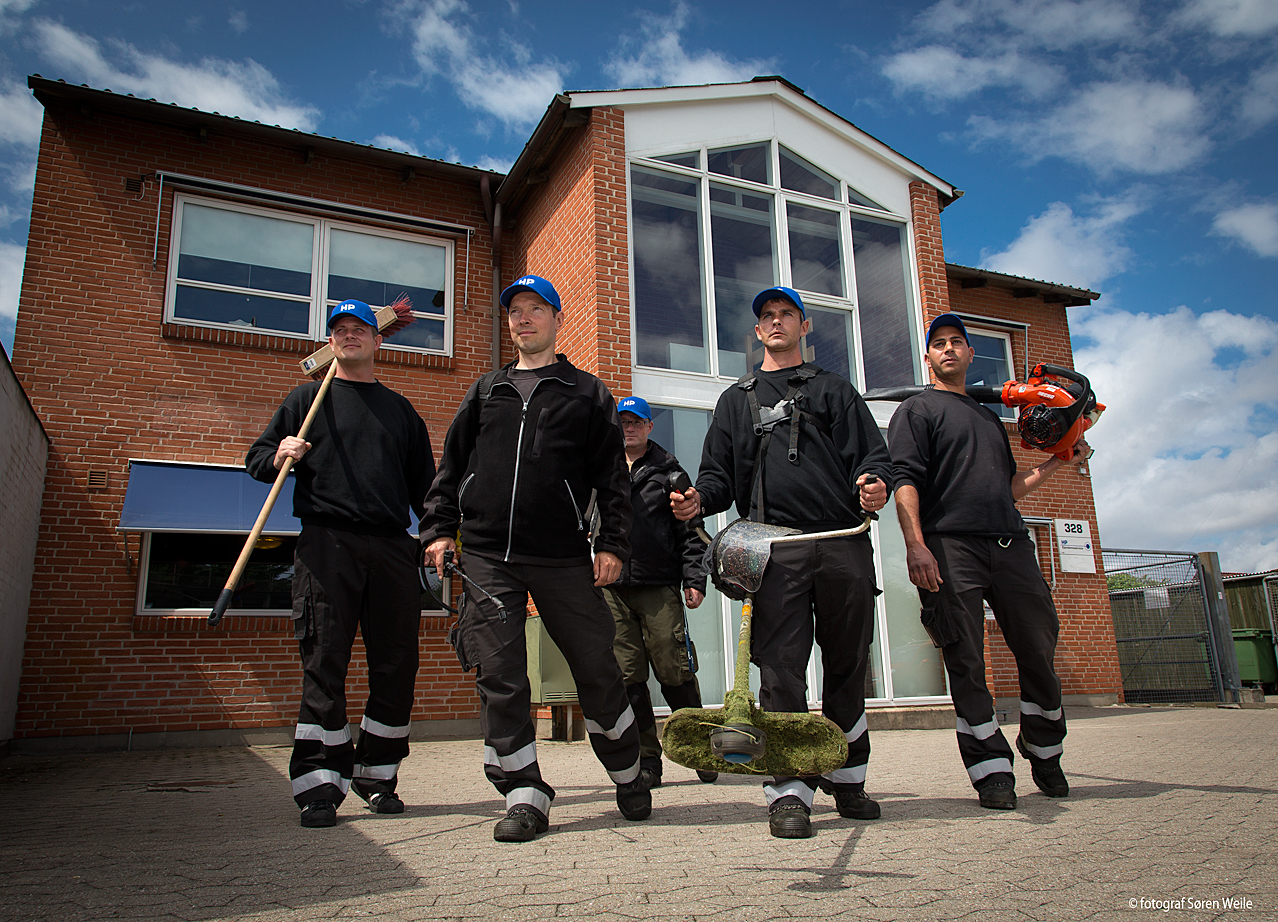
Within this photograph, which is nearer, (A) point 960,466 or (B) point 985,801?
(B) point 985,801

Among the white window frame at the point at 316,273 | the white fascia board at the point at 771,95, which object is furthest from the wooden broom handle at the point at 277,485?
the white fascia board at the point at 771,95

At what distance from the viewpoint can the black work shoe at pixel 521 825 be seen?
9.59ft

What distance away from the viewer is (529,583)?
3.25 metres

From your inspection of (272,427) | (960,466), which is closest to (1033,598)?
(960,466)

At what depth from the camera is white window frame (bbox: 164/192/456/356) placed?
8.72 m

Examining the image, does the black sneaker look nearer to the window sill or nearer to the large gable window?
the large gable window

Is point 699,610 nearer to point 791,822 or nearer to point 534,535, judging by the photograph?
point 534,535

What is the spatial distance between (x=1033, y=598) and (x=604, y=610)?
6.42 feet

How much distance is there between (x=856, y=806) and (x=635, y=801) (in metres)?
0.87

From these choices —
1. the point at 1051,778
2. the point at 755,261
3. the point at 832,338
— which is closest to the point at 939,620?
the point at 1051,778

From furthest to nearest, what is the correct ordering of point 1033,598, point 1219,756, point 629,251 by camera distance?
point 629,251
point 1219,756
point 1033,598

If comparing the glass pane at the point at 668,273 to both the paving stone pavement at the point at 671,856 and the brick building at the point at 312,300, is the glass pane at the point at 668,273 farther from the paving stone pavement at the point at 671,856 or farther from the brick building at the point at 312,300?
the paving stone pavement at the point at 671,856

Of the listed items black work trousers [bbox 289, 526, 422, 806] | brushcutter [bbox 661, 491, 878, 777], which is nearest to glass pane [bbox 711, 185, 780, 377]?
black work trousers [bbox 289, 526, 422, 806]

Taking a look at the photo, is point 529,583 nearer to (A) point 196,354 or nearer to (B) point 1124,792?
(B) point 1124,792
